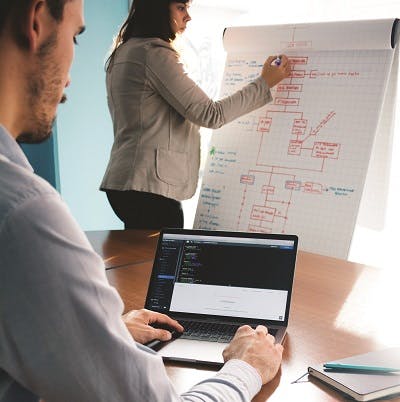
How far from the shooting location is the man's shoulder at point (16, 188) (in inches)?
21.9

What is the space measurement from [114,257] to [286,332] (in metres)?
0.70

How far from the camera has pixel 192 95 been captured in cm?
195

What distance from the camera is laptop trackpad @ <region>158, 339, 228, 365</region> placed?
95cm

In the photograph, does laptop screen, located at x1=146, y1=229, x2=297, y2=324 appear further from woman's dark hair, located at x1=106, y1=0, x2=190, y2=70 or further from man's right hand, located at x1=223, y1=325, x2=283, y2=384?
woman's dark hair, located at x1=106, y1=0, x2=190, y2=70

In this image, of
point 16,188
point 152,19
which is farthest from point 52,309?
point 152,19

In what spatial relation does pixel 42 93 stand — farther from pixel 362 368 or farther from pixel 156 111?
pixel 156 111

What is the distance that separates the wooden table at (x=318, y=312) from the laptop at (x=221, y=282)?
0.08m

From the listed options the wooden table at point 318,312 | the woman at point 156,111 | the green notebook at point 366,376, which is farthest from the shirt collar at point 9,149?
the woman at point 156,111

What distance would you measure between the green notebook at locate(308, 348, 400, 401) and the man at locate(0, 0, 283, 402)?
0.31 meters

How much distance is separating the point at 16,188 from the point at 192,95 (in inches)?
56.9

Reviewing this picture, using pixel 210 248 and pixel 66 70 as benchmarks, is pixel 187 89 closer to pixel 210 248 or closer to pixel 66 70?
pixel 210 248

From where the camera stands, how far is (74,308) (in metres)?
0.58

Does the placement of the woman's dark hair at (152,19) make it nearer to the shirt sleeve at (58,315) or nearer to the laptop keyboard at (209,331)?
the laptop keyboard at (209,331)

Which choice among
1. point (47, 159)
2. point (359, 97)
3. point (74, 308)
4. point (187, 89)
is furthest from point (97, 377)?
point (47, 159)
